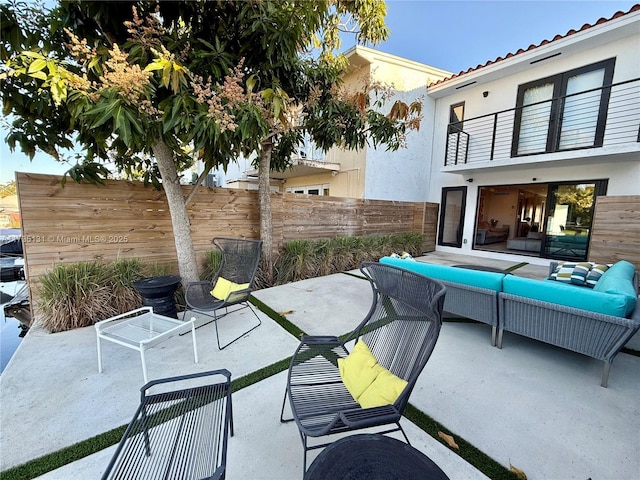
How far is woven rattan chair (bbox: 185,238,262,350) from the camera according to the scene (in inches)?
130

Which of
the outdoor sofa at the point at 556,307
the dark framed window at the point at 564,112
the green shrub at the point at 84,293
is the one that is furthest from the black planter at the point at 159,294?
the dark framed window at the point at 564,112

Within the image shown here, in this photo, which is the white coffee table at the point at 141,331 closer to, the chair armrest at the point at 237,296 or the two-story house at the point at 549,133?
the chair armrest at the point at 237,296

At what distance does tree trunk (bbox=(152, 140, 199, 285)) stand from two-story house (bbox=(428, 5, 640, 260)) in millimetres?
7771

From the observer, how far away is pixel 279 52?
351cm

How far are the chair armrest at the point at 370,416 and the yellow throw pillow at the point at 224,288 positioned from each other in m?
2.51

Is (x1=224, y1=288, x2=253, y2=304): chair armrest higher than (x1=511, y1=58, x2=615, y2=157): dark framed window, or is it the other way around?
(x1=511, y1=58, x2=615, y2=157): dark framed window

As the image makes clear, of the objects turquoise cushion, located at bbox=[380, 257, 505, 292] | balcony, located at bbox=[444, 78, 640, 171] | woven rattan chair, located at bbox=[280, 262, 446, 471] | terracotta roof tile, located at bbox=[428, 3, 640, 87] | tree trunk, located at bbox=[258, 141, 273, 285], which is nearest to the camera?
woven rattan chair, located at bbox=[280, 262, 446, 471]

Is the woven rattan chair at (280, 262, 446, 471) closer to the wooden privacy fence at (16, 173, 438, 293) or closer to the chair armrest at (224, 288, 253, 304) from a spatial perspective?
the chair armrest at (224, 288, 253, 304)

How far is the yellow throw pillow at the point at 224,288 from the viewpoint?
3.62 m

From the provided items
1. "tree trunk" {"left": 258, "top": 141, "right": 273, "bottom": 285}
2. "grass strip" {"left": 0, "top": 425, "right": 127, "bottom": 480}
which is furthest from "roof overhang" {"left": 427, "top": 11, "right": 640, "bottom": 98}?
"grass strip" {"left": 0, "top": 425, "right": 127, "bottom": 480}

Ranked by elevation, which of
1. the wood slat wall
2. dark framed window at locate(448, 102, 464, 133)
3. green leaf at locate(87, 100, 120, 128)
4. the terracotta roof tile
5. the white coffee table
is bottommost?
the white coffee table

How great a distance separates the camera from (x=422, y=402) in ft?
7.24

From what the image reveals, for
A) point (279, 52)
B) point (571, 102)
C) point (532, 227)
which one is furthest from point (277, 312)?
point (532, 227)

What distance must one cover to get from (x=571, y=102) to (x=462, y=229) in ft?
13.8
